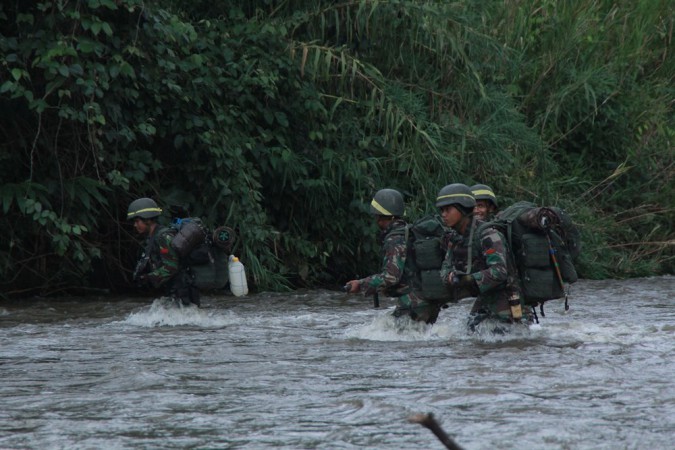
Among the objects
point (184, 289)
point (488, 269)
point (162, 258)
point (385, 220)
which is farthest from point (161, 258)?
point (488, 269)

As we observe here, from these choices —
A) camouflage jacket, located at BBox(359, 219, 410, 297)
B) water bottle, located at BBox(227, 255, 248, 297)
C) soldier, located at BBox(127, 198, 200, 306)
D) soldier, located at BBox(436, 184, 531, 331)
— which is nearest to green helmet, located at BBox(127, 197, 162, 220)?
soldier, located at BBox(127, 198, 200, 306)

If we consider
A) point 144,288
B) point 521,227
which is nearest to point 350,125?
point 144,288

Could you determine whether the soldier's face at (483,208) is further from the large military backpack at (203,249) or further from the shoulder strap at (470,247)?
the large military backpack at (203,249)

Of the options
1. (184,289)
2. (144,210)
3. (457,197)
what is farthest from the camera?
(184,289)

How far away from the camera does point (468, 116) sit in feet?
51.9

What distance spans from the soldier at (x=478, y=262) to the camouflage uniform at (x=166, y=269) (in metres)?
2.94

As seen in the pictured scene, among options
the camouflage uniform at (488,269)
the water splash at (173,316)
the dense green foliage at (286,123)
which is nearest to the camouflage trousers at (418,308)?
the camouflage uniform at (488,269)

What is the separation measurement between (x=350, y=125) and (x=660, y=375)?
7.68 metres

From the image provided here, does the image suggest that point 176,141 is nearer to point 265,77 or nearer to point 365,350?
point 265,77

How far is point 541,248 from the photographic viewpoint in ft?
28.9

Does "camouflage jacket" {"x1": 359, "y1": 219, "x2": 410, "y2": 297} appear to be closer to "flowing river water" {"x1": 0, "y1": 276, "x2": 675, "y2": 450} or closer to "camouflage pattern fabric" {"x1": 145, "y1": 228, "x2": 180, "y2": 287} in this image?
"flowing river water" {"x1": 0, "y1": 276, "x2": 675, "y2": 450}

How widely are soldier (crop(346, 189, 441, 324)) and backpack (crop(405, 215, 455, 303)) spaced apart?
0.06 metres

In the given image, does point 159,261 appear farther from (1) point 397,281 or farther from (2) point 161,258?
(1) point 397,281

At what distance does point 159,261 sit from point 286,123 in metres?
3.76
